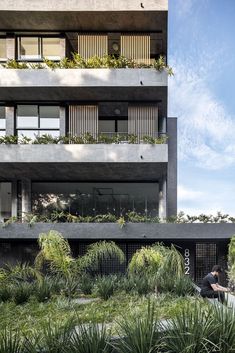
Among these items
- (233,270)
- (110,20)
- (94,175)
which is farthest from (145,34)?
(233,270)

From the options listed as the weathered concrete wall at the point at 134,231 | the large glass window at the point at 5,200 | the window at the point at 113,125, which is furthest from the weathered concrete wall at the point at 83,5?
the weathered concrete wall at the point at 134,231

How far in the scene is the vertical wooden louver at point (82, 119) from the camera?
21469 mm

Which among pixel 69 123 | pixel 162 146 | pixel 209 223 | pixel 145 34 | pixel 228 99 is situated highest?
pixel 145 34

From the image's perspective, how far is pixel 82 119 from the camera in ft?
70.8

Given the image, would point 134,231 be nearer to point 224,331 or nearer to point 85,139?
point 85,139

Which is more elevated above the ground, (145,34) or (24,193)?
(145,34)

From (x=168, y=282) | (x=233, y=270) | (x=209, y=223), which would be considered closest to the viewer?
(x=168, y=282)

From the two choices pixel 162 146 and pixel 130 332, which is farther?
pixel 162 146

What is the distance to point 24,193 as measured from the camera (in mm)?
22719

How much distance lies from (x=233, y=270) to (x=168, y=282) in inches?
187

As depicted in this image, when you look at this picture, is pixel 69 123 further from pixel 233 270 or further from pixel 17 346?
pixel 17 346

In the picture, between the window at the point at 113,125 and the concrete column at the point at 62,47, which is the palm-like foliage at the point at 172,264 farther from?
the concrete column at the point at 62,47

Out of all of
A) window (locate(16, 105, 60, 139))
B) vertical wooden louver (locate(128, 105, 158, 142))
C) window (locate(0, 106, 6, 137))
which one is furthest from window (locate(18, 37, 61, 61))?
vertical wooden louver (locate(128, 105, 158, 142))

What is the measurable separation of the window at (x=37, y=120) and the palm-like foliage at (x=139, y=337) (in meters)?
17.3
